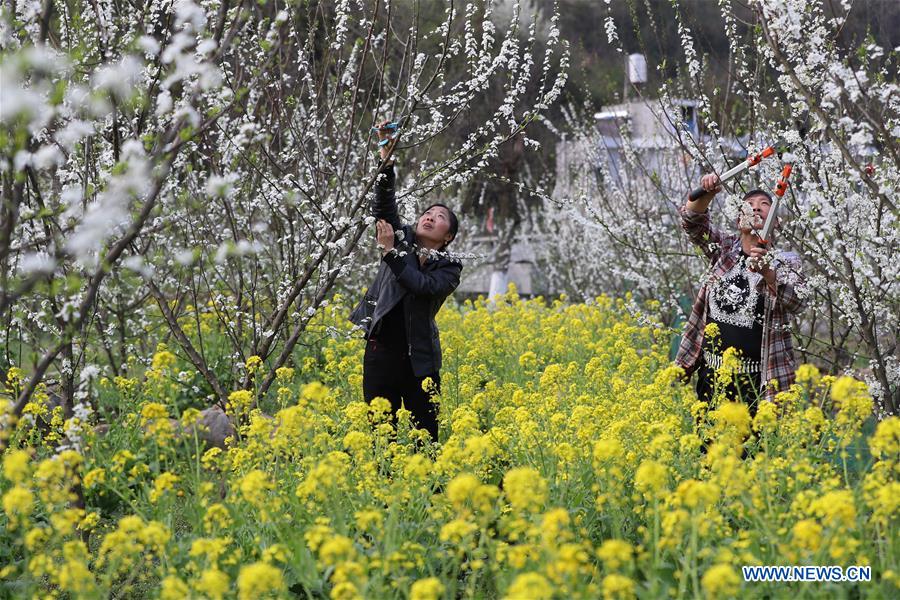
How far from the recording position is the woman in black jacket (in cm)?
508

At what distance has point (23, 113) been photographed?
8.62 ft

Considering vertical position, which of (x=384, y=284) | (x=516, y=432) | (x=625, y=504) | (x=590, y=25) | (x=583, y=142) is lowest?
(x=625, y=504)

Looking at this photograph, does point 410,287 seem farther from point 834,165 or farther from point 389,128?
point 834,165

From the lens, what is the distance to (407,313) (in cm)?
516

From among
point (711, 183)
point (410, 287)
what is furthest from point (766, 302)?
point (410, 287)

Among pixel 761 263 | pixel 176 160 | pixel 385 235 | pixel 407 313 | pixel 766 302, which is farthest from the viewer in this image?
pixel 176 160

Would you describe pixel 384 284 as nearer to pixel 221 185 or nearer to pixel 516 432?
pixel 516 432

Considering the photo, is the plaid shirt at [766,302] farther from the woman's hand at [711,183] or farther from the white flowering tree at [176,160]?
the white flowering tree at [176,160]

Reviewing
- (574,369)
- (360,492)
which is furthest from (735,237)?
(360,492)

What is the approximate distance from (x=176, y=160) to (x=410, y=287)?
1610 mm

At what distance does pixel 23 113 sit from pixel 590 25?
48.2 ft

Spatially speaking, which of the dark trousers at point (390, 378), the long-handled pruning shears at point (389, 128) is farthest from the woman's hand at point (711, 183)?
the dark trousers at point (390, 378)

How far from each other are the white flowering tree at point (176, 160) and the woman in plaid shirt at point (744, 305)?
4.22ft

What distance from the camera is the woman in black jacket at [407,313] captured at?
16.7 ft
